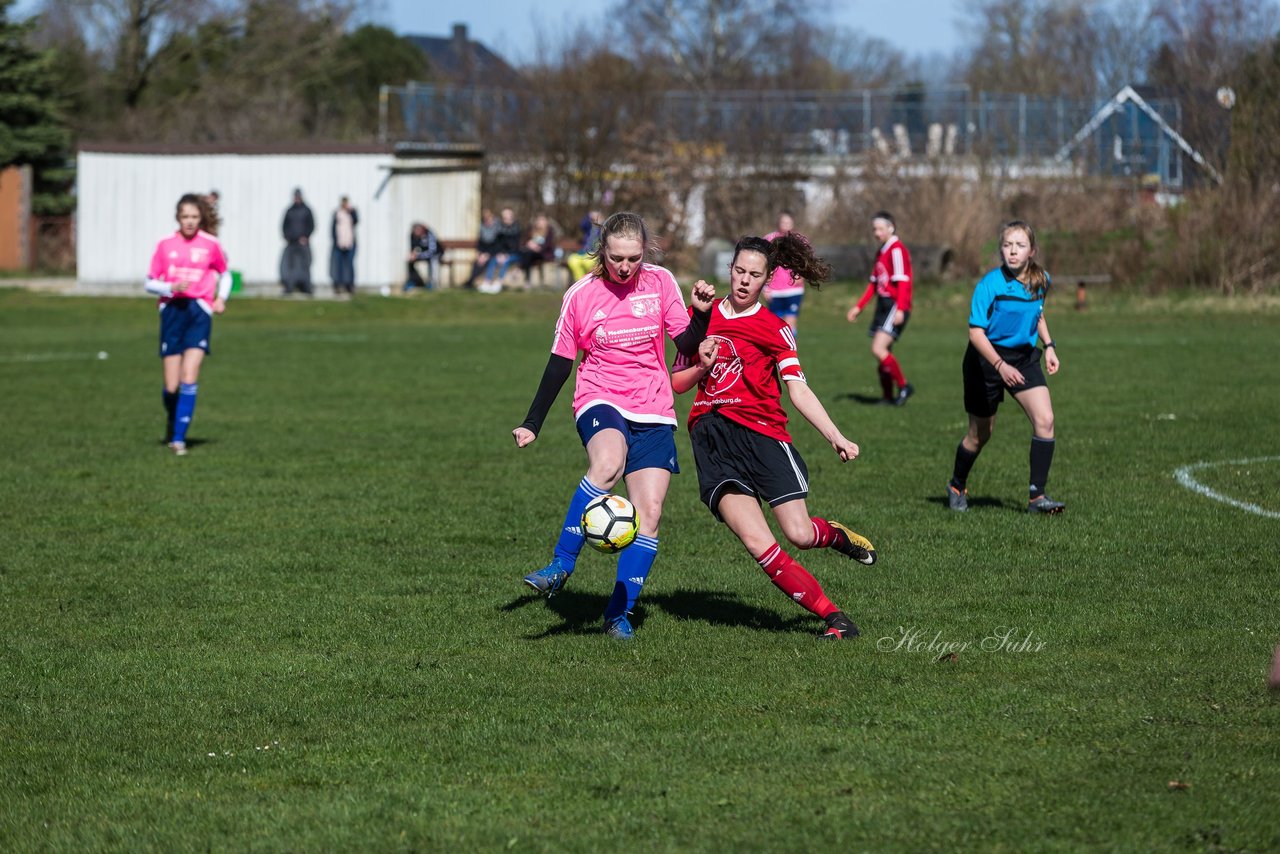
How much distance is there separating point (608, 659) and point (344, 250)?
27065mm

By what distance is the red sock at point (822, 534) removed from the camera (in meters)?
6.75

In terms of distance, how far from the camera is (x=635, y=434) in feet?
22.9

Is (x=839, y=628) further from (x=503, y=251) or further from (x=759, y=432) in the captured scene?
(x=503, y=251)

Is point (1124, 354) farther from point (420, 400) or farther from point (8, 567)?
point (8, 567)

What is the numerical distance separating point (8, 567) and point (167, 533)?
1.15 meters

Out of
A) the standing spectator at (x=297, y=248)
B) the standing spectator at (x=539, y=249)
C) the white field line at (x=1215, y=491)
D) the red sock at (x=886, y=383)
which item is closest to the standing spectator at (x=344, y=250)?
the standing spectator at (x=297, y=248)

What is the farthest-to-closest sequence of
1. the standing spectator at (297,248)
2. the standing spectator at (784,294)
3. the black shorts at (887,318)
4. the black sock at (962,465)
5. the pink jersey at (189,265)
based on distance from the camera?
the standing spectator at (297,248) → the standing spectator at (784,294) → the black shorts at (887,318) → the pink jersey at (189,265) → the black sock at (962,465)

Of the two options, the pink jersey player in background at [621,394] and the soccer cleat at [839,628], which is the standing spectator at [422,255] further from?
the soccer cleat at [839,628]

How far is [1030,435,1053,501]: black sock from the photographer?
32.1 feet

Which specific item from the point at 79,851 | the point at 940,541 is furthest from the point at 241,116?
the point at 79,851

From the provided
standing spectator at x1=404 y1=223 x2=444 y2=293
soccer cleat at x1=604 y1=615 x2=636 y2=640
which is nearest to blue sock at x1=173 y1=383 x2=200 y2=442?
soccer cleat at x1=604 y1=615 x2=636 y2=640

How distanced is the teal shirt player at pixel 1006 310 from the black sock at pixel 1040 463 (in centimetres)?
63

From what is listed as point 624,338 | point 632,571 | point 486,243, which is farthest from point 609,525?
point 486,243

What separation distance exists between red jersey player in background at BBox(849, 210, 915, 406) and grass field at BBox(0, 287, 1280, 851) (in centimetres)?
215
